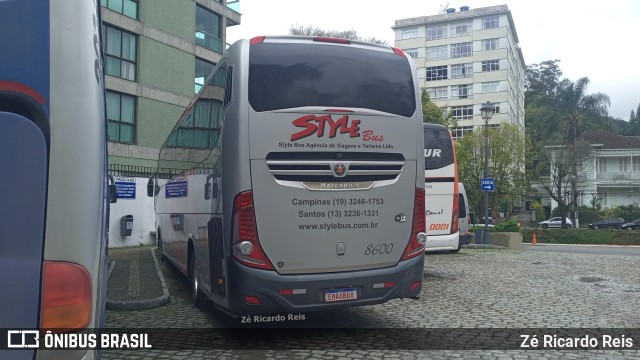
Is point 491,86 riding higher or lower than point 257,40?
higher

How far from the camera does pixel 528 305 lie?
352 inches

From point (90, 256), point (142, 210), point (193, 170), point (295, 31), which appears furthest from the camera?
point (295, 31)

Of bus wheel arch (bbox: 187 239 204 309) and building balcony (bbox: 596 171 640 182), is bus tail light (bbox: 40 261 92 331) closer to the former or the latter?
bus wheel arch (bbox: 187 239 204 309)

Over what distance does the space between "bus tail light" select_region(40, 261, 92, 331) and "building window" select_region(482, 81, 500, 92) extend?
74564 millimetres

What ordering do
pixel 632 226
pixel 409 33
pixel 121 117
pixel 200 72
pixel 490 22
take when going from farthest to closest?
pixel 409 33 → pixel 490 22 → pixel 632 226 → pixel 200 72 → pixel 121 117

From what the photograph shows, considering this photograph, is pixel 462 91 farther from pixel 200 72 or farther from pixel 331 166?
pixel 331 166

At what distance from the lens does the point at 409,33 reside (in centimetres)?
7850

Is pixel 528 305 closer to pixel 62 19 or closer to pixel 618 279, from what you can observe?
pixel 618 279

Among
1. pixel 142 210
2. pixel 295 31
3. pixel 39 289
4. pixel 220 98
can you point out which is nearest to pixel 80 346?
pixel 39 289

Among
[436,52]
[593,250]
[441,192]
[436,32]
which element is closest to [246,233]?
[441,192]

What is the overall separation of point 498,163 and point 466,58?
32271mm

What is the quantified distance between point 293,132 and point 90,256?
344cm

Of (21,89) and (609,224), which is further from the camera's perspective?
(609,224)

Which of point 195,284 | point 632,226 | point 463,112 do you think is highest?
point 463,112
